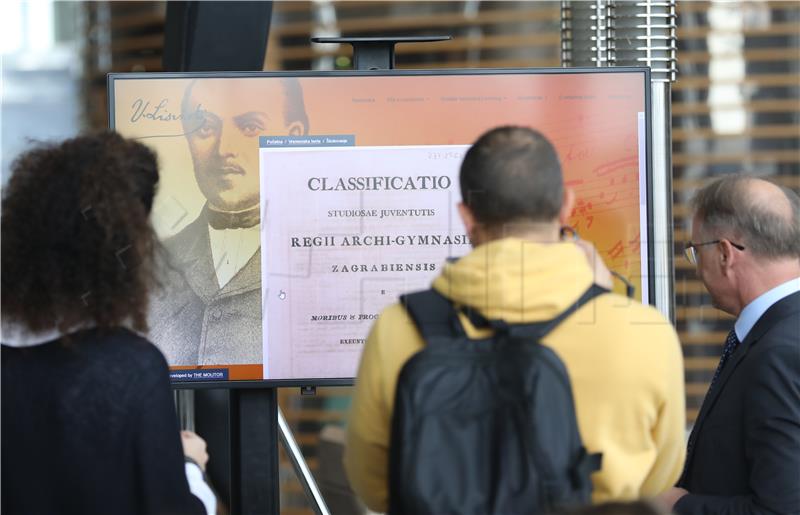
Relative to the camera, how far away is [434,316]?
1828 millimetres

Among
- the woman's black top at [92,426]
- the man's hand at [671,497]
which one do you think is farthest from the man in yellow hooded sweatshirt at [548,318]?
the man's hand at [671,497]

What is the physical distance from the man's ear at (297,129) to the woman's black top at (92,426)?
115 cm

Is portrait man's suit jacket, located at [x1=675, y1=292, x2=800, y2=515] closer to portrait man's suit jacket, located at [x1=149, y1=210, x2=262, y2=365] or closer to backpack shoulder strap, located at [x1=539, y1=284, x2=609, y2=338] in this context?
backpack shoulder strap, located at [x1=539, y1=284, x2=609, y2=338]

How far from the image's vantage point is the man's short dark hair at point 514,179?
5.97 feet

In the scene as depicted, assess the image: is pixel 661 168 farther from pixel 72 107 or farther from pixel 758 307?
pixel 72 107

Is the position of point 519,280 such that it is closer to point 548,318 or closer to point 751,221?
point 548,318

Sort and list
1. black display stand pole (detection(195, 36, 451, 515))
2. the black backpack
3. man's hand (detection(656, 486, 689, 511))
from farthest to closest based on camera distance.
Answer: black display stand pole (detection(195, 36, 451, 515)) → man's hand (detection(656, 486, 689, 511)) → the black backpack

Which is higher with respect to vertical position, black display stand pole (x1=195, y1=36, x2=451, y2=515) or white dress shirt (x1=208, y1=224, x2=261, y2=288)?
white dress shirt (x1=208, y1=224, x2=261, y2=288)

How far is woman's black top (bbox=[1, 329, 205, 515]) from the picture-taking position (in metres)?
1.85

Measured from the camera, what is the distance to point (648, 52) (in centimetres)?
316

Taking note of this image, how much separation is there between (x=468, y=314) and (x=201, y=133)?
134 cm

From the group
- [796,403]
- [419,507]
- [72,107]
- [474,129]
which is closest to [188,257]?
[474,129]

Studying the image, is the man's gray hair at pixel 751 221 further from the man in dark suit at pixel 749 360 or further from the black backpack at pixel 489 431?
the black backpack at pixel 489 431

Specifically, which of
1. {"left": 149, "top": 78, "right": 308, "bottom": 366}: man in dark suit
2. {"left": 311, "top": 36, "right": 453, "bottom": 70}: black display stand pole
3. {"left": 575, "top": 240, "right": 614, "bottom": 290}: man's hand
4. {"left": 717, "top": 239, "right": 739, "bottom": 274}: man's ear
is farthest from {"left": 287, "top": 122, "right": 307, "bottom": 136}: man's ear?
{"left": 717, "top": 239, "right": 739, "bottom": 274}: man's ear
